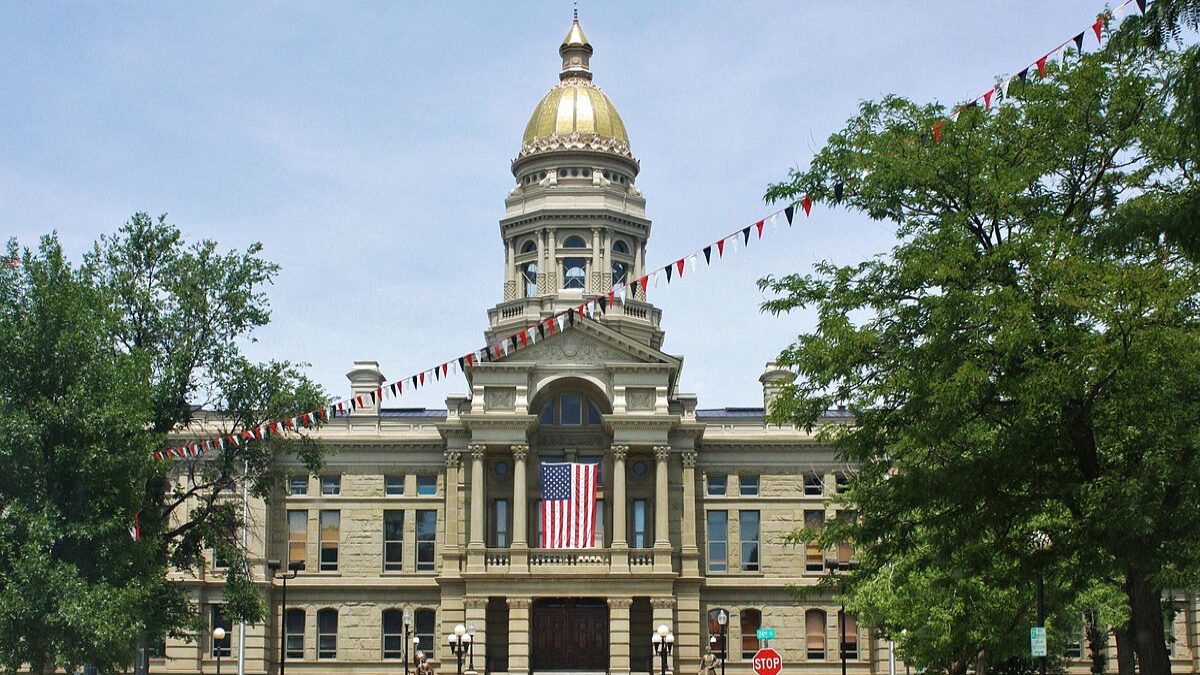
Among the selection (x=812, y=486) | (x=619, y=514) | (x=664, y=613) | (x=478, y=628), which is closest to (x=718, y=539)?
(x=812, y=486)

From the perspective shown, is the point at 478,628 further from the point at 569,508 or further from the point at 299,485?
the point at 299,485

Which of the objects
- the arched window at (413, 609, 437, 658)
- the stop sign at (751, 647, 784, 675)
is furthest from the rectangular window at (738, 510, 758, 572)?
the stop sign at (751, 647, 784, 675)

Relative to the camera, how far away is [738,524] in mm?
78500

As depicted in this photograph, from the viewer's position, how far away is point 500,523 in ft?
256

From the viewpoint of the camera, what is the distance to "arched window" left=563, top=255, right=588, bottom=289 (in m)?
85.2

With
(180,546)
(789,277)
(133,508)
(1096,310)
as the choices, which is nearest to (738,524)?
(180,546)

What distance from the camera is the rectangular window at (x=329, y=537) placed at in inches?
3088

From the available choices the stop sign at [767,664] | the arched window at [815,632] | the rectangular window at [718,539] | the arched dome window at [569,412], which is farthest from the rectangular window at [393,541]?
the stop sign at [767,664]

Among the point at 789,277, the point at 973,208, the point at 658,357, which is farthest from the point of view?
the point at 658,357

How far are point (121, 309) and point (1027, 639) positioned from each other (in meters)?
28.4

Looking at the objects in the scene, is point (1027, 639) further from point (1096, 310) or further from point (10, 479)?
point (10, 479)

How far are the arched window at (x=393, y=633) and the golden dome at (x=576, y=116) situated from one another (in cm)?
2620

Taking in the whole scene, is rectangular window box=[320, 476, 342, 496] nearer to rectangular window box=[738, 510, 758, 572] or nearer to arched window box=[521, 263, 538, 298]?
arched window box=[521, 263, 538, 298]

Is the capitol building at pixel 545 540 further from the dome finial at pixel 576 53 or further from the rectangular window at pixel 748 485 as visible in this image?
the dome finial at pixel 576 53
